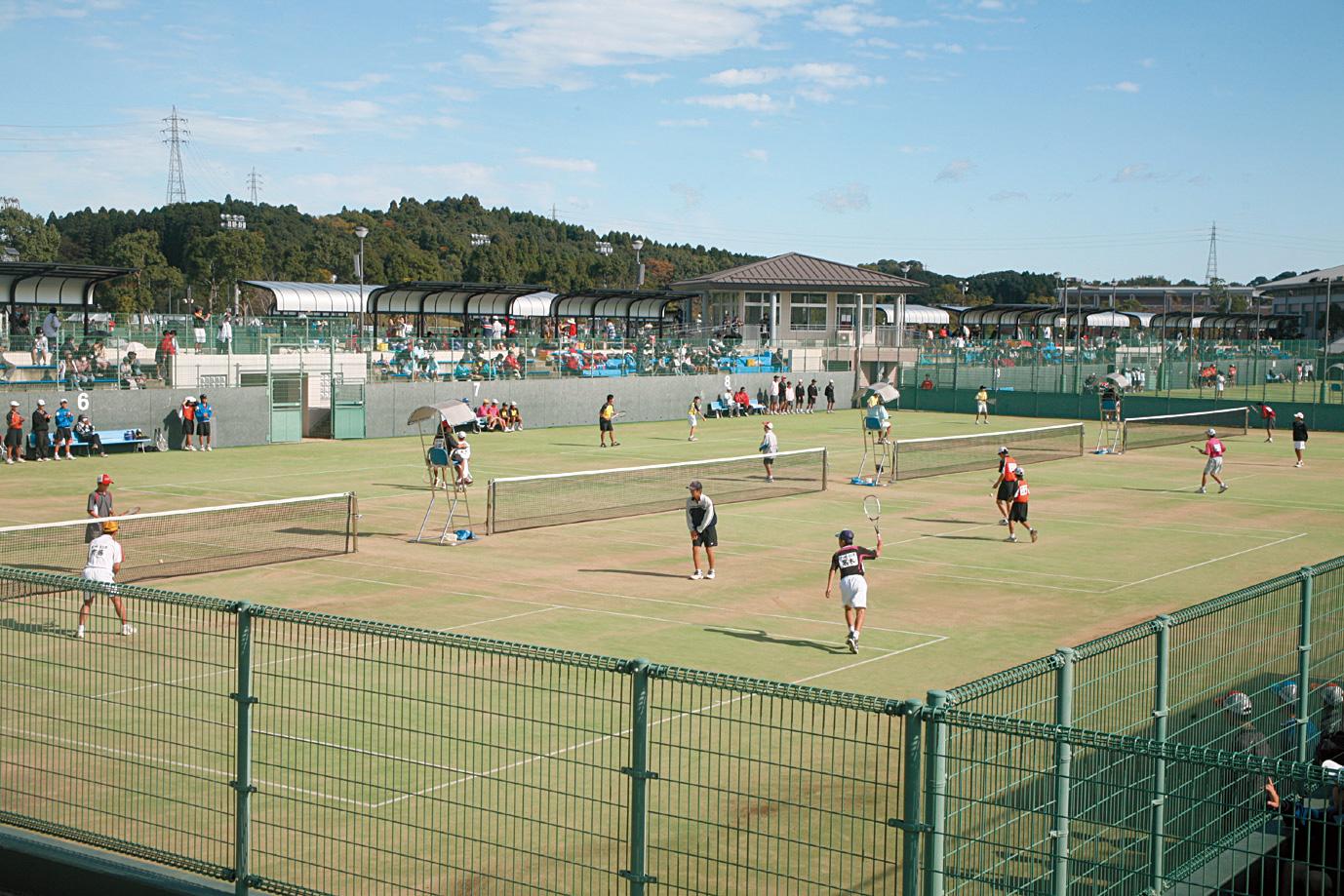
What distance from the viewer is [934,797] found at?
6.28m

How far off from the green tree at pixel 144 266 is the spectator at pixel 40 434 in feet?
266

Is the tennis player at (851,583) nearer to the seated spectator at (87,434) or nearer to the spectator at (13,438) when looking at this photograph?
the spectator at (13,438)

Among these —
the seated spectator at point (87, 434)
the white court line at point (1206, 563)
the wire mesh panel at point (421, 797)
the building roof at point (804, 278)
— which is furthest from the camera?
the building roof at point (804, 278)

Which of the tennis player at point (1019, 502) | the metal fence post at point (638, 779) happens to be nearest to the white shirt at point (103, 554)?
the metal fence post at point (638, 779)

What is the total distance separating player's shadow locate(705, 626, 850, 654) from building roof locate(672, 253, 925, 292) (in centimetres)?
6591

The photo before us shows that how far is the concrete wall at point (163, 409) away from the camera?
42344 millimetres

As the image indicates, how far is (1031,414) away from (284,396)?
35321 millimetres

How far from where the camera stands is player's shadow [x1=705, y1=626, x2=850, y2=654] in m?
17.8

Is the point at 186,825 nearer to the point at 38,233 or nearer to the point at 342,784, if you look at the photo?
the point at 342,784

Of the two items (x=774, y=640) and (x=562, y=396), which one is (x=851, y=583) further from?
(x=562, y=396)

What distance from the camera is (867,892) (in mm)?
9570

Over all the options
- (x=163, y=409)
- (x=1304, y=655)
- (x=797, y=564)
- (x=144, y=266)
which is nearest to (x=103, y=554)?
(x=797, y=564)

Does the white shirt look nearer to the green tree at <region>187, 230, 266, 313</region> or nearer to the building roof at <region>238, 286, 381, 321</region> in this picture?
the building roof at <region>238, 286, 381, 321</region>

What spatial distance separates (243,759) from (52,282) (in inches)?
1705
